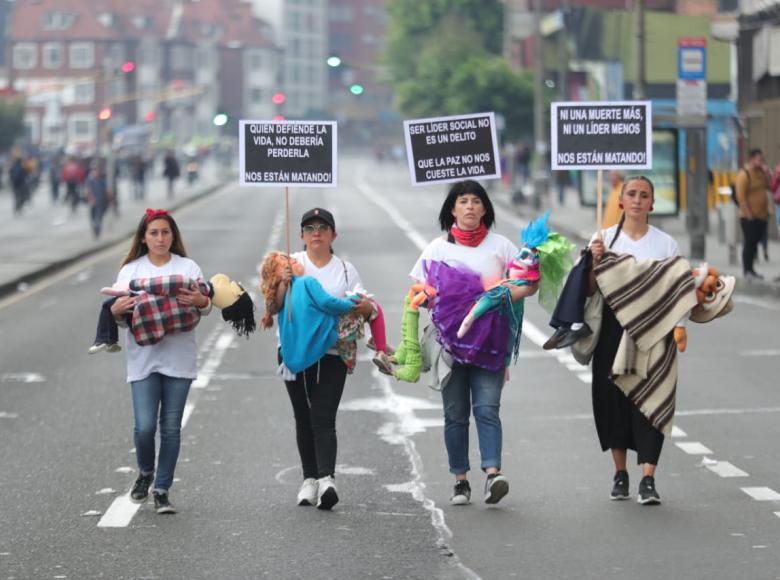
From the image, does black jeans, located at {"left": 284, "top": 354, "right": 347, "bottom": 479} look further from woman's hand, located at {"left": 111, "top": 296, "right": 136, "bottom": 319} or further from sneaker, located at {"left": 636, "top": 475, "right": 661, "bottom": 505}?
sneaker, located at {"left": 636, "top": 475, "right": 661, "bottom": 505}

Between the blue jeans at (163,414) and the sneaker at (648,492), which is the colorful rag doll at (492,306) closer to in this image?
the sneaker at (648,492)

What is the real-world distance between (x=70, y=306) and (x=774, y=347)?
402 inches

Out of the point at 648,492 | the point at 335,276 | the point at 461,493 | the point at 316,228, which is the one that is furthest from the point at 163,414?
the point at 648,492

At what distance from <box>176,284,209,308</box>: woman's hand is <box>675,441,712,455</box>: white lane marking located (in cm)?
348

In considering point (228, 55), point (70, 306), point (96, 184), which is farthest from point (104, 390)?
point (228, 55)

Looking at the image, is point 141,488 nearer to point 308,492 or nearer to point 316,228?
point 308,492

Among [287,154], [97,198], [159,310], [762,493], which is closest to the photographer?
[159,310]

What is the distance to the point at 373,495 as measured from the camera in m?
9.54

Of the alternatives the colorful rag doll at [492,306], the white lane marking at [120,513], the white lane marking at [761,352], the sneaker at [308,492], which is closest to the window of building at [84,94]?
the white lane marking at [761,352]

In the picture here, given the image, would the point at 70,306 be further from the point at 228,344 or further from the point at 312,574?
the point at 312,574

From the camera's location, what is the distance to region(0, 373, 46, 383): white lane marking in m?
15.5

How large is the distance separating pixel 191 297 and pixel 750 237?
16.9 m

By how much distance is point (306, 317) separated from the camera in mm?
8953

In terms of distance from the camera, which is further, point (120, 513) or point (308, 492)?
Answer: point (308, 492)
